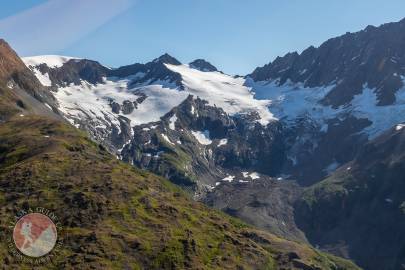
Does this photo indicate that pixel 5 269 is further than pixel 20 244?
Yes

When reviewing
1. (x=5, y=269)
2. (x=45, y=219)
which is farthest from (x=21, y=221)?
(x=5, y=269)

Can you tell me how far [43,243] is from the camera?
4744 inches

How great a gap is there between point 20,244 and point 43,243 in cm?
450

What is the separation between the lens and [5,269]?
200 metres

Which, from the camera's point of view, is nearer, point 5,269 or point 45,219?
point 45,219

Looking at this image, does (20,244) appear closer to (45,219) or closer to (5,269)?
(45,219)

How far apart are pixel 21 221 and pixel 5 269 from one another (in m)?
95.0

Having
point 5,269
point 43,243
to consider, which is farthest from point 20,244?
point 5,269

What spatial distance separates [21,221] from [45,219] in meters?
5.19

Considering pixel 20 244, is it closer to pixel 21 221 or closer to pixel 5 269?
pixel 21 221

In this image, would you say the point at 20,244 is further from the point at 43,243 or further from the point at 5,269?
the point at 5,269

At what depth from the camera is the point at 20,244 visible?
396 feet

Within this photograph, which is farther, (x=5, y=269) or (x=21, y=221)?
(x=5, y=269)

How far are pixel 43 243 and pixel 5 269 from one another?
8850cm
